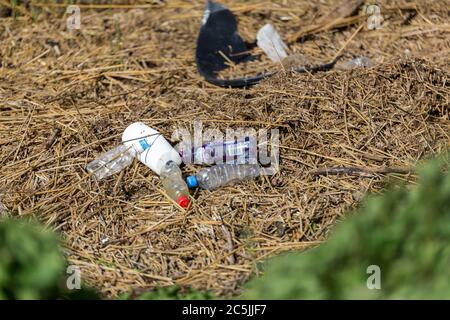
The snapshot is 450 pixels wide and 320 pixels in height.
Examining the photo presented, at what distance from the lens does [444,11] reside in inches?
235

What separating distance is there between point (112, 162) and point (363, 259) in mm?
1825

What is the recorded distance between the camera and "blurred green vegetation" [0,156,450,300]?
290 cm

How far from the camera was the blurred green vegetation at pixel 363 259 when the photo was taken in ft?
9.52

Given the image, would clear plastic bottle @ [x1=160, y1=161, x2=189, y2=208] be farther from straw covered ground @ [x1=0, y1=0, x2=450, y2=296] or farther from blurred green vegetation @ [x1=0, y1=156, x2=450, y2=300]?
blurred green vegetation @ [x1=0, y1=156, x2=450, y2=300]

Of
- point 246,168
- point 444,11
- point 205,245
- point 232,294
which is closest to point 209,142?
point 246,168

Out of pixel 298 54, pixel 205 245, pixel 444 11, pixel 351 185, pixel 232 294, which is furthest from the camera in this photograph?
pixel 444 11

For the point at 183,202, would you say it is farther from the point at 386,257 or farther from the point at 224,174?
the point at 386,257

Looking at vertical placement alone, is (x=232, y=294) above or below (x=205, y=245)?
below

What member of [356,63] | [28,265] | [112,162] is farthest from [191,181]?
[356,63]

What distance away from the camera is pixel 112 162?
4391mm

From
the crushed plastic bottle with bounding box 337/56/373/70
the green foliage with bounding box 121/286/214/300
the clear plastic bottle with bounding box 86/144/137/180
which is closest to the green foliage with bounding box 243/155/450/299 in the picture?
the green foliage with bounding box 121/286/214/300

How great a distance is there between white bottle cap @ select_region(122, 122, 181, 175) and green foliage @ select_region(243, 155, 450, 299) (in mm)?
1411

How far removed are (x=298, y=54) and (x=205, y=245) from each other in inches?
78.9

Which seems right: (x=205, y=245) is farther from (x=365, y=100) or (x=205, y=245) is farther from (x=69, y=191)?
(x=365, y=100)
